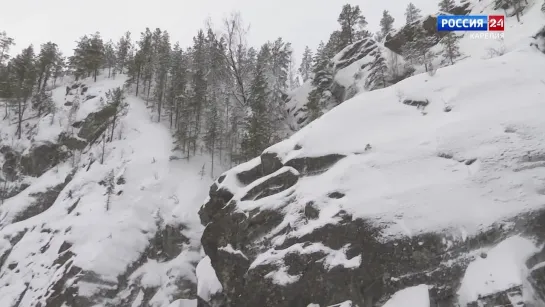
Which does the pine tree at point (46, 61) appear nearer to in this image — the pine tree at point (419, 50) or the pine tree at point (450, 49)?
the pine tree at point (419, 50)

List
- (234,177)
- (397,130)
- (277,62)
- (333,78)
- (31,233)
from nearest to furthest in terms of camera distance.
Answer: (397,130), (234,177), (31,233), (333,78), (277,62)

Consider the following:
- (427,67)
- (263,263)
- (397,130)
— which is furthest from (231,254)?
(427,67)

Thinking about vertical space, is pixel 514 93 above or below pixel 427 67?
below

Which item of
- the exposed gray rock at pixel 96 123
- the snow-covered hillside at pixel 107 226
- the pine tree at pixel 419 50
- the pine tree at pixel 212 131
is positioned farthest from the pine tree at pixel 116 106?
the pine tree at pixel 419 50

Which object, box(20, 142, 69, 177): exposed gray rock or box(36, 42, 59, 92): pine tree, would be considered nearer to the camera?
box(20, 142, 69, 177): exposed gray rock

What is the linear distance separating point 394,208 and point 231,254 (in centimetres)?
765

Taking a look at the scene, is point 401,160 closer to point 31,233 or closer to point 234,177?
point 234,177

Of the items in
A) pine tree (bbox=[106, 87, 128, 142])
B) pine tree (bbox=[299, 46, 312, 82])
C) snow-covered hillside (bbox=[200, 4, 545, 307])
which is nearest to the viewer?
snow-covered hillside (bbox=[200, 4, 545, 307])

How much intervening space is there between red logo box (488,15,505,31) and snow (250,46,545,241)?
19.3 metres

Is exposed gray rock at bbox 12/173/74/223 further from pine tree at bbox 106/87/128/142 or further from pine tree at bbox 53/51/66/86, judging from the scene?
pine tree at bbox 53/51/66/86

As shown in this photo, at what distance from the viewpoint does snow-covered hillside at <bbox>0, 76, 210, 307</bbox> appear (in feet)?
73.0

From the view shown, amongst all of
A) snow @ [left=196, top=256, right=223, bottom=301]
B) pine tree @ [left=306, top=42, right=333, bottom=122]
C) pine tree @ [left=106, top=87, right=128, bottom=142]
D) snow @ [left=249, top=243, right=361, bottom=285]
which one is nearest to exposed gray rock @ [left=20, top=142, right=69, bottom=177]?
pine tree @ [left=106, top=87, right=128, bottom=142]

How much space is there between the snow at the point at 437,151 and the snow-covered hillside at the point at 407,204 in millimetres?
47

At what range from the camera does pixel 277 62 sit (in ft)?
177
